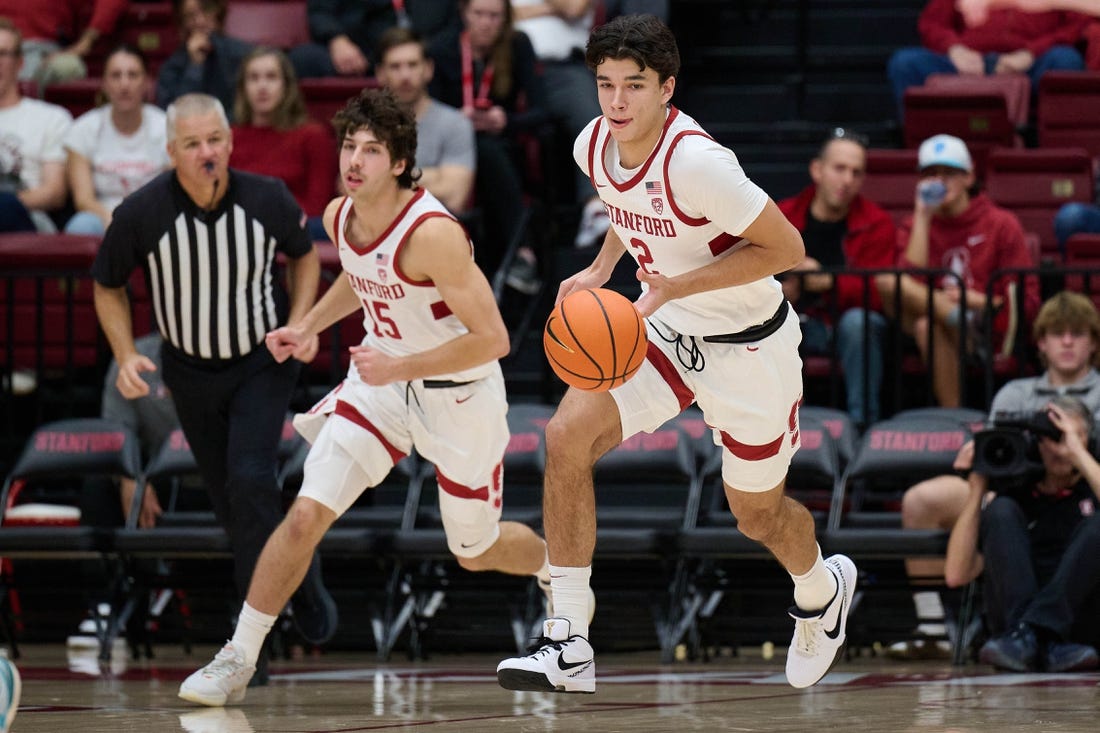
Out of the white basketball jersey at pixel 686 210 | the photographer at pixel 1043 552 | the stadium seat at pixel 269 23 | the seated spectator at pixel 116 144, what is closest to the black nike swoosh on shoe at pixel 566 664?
the white basketball jersey at pixel 686 210

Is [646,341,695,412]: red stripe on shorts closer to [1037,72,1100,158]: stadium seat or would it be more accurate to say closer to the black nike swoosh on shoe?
the black nike swoosh on shoe

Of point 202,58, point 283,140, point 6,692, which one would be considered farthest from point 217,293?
point 202,58

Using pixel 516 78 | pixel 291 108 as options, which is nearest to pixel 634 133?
pixel 291 108

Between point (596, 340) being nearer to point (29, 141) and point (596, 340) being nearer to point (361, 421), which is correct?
point (361, 421)

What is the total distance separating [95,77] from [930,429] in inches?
260

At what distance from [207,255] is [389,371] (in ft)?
4.26

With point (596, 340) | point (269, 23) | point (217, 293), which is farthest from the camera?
point (269, 23)

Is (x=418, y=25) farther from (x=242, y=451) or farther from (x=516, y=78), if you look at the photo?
(x=242, y=451)

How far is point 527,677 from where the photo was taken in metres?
5.04

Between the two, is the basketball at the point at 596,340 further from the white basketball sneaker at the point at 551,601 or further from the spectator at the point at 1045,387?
the spectator at the point at 1045,387

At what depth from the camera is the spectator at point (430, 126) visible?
31.8 ft

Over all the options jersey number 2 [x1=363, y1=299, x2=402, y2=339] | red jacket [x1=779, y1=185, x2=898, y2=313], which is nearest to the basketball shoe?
jersey number 2 [x1=363, y1=299, x2=402, y2=339]

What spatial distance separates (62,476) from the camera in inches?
339

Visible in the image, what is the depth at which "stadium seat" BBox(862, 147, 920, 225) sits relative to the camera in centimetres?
1026
